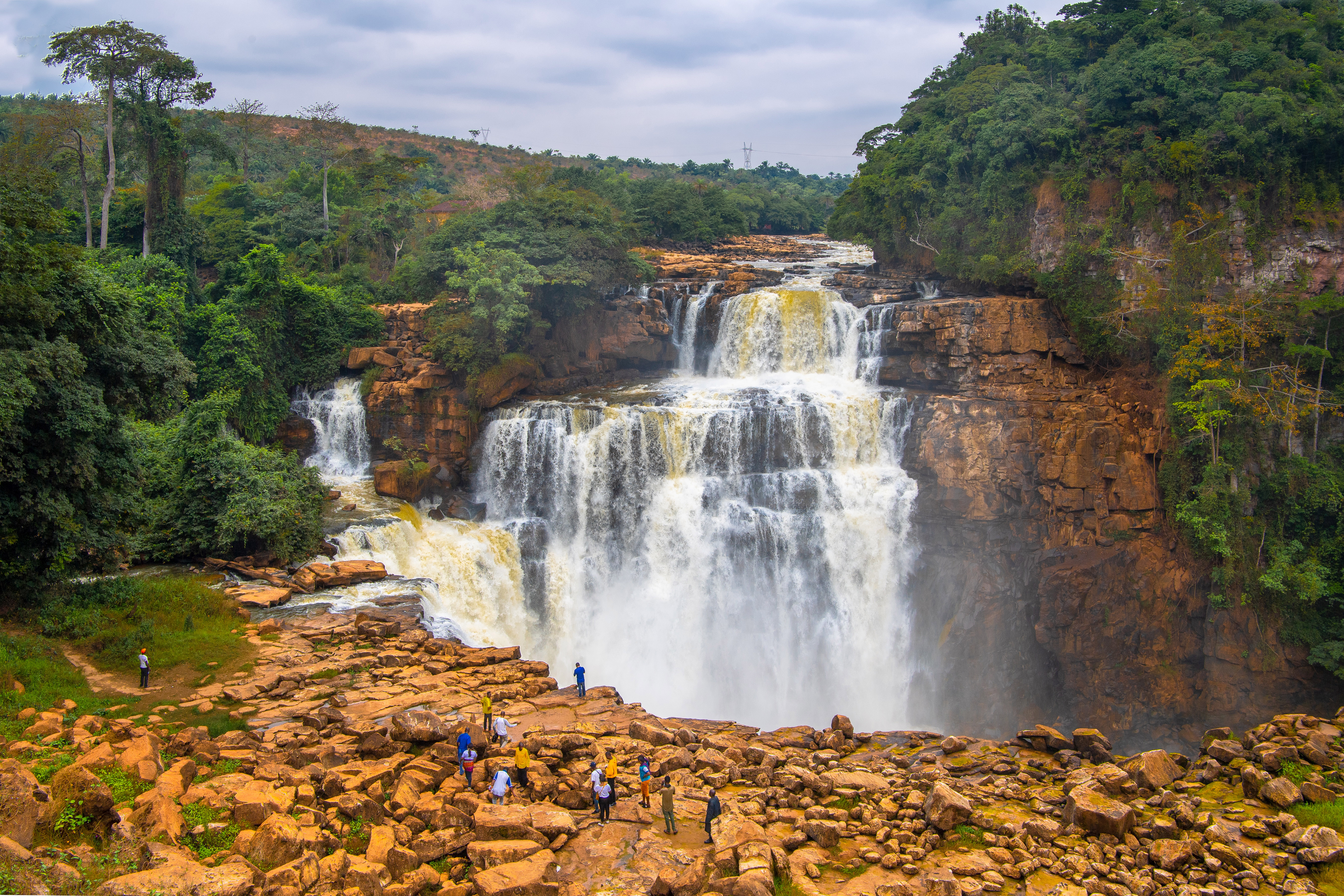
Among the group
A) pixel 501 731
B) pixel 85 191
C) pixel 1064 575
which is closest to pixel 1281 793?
pixel 501 731

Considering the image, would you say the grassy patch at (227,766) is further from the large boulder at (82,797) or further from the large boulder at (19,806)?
the large boulder at (19,806)

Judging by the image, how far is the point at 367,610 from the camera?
18.0 metres

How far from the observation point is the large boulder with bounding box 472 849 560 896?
8664 millimetres

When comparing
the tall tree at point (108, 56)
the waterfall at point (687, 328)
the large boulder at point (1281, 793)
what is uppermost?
the tall tree at point (108, 56)

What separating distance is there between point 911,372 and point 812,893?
20046 mm

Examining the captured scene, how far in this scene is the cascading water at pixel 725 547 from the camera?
2305 centimetres

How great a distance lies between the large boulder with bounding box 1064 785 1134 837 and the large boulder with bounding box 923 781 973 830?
136 cm

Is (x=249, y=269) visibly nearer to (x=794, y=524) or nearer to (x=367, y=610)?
(x=367, y=610)

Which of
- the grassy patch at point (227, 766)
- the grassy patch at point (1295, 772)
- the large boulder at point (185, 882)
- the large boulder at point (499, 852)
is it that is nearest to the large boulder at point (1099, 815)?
the grassy patch at point (1295, 772)

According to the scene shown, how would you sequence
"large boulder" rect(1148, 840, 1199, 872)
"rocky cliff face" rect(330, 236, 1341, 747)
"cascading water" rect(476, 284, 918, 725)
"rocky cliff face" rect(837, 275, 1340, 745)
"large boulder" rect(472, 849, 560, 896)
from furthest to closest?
"cascading water" rect(476, 284, 918, 725) < "rocky cliff face" rect(837, 275, 1340, 745) < "rocky cliff face" rect(330, 236, 1341, 747) < "large boulder" rect(1148, 840, 1199, 872) < "large boulder" rect(472, 849, 560, 896)

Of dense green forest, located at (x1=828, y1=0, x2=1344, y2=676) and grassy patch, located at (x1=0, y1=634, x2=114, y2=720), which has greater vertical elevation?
dense green forest, located at (x1=828, y1=0, x2=1344, y2=676)

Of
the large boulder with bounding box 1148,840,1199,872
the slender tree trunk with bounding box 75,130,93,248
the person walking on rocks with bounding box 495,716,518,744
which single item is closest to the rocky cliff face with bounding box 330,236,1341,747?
the large boulder with bounding box 1148,840,1199,872

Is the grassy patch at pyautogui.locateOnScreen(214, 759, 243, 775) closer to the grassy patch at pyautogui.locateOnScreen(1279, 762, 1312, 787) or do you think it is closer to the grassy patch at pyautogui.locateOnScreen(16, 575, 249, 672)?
the grassy patch at pyautogui.locateOnScreen(16, 575, 249, 672)

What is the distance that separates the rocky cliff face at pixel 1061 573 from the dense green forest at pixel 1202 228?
1.04m
